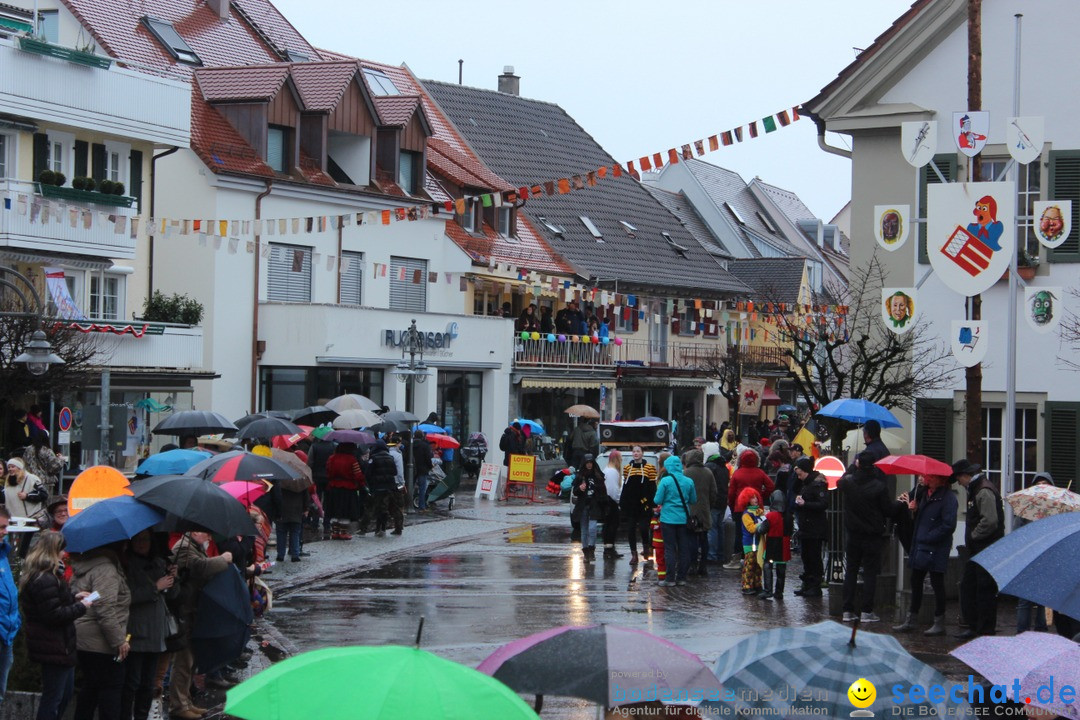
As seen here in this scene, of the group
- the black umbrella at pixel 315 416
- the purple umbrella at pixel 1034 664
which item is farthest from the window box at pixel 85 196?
the purple umbrella at pixel 1034 664

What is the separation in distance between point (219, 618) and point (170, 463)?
490 centimetres

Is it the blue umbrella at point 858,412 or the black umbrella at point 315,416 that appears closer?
the blue umbrella at point 858,412

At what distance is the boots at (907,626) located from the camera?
48.3ft

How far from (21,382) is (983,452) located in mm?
15280

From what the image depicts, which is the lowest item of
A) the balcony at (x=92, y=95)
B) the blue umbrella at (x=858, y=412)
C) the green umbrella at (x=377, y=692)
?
the green umbrella at (x=377, y=692)

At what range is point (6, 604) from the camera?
973cm

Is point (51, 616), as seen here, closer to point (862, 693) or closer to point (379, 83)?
point (862, 693)

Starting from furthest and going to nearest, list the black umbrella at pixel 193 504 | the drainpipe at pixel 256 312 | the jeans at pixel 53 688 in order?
1. the drainpipe at pixel 256 312
2. the black umbrella at pixel 193 504
3. the jeans at pixel 53 688

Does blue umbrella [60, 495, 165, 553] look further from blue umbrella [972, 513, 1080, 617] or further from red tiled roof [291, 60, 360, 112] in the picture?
red tiled roof [291, 60, 360, 112]

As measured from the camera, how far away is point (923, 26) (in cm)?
2036

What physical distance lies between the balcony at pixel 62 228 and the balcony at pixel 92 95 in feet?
5.19

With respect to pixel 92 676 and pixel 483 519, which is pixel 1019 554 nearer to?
pixel 92 676

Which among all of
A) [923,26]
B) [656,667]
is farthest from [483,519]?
[656,667]

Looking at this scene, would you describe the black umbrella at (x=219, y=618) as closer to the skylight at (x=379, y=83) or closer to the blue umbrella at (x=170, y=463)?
the blue umbrella at (x=170, y=463)
